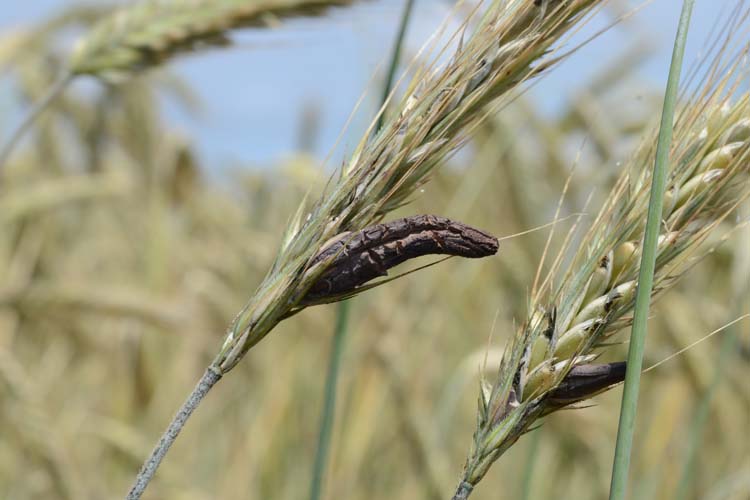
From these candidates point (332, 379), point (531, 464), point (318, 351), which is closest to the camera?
Answer: point (332, 379)

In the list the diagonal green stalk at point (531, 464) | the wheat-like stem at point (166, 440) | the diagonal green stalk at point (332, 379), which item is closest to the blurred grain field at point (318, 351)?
the diagonal green stalk at point (531, 464)

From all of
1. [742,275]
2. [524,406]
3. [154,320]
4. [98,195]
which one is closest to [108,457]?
[154,320]

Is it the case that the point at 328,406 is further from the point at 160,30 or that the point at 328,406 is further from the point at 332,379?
the point at 160,30

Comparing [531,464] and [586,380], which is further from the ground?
[531,464]

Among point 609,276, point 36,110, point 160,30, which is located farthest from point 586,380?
point 36,110

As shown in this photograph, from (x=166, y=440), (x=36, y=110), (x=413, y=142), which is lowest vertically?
(x=166, y=440)

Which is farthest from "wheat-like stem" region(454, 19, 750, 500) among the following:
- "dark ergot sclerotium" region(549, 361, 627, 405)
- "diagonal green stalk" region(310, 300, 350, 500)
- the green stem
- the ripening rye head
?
the green stem

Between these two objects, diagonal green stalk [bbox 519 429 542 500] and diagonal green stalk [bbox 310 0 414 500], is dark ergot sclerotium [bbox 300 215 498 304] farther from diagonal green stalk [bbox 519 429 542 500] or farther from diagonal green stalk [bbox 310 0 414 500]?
diagonal green stalk [bbox 519 429 542 500]
